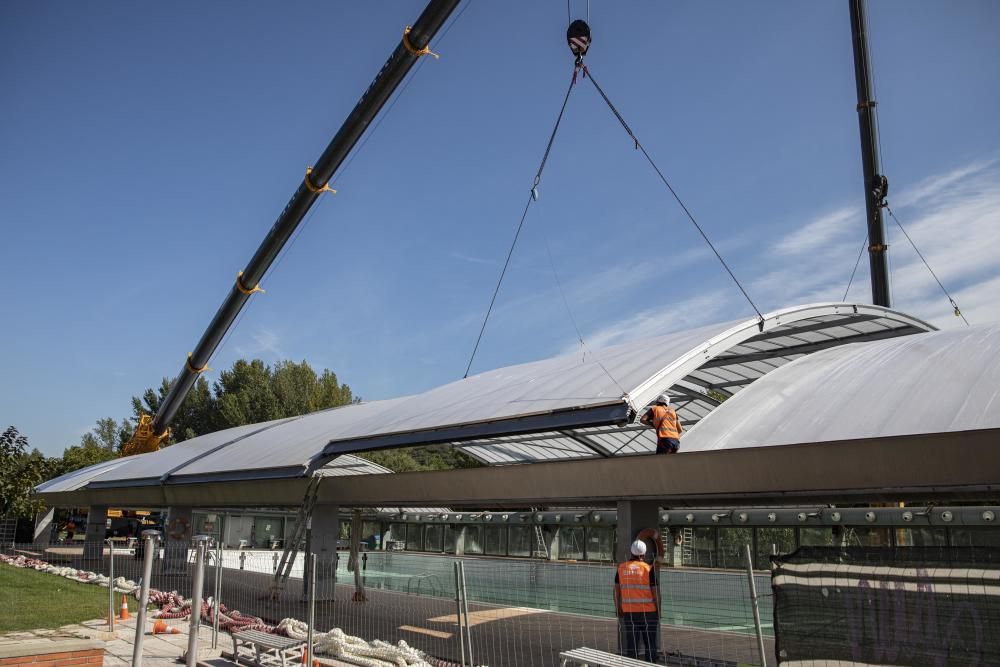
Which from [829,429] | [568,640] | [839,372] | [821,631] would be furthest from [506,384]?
[821,631]

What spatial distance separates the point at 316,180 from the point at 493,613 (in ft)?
51.7

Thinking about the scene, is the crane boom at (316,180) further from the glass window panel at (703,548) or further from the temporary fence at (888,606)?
the temporary fence at (888,606)

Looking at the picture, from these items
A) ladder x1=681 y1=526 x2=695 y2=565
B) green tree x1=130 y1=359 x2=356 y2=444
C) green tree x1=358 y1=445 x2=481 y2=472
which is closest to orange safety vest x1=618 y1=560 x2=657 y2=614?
ladder x1=681 y1=526 x2=695 y2=565

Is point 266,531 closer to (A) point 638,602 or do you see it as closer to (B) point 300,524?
(B) point 300,524

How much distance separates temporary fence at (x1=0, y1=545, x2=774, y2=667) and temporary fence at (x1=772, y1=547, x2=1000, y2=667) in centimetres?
177

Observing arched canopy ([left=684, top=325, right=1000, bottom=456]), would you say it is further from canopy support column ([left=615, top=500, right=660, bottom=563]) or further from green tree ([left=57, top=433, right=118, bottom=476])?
green tree ([left=57, top=433, right=118, bottom=476])

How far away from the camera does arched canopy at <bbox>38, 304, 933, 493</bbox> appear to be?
1156cm

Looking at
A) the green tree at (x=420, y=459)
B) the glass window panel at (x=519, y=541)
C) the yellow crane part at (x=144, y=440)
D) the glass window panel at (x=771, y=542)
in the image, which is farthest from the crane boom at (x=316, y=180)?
the green tree at (x=420, y=459)

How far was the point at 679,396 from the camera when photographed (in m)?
17.1

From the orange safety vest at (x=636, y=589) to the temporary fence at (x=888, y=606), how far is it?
284cm

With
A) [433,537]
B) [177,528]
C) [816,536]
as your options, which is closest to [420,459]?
[433,537]

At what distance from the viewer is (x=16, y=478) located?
38.1 m

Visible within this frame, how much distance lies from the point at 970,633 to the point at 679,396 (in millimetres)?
10737

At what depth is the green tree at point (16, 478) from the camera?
115ft
